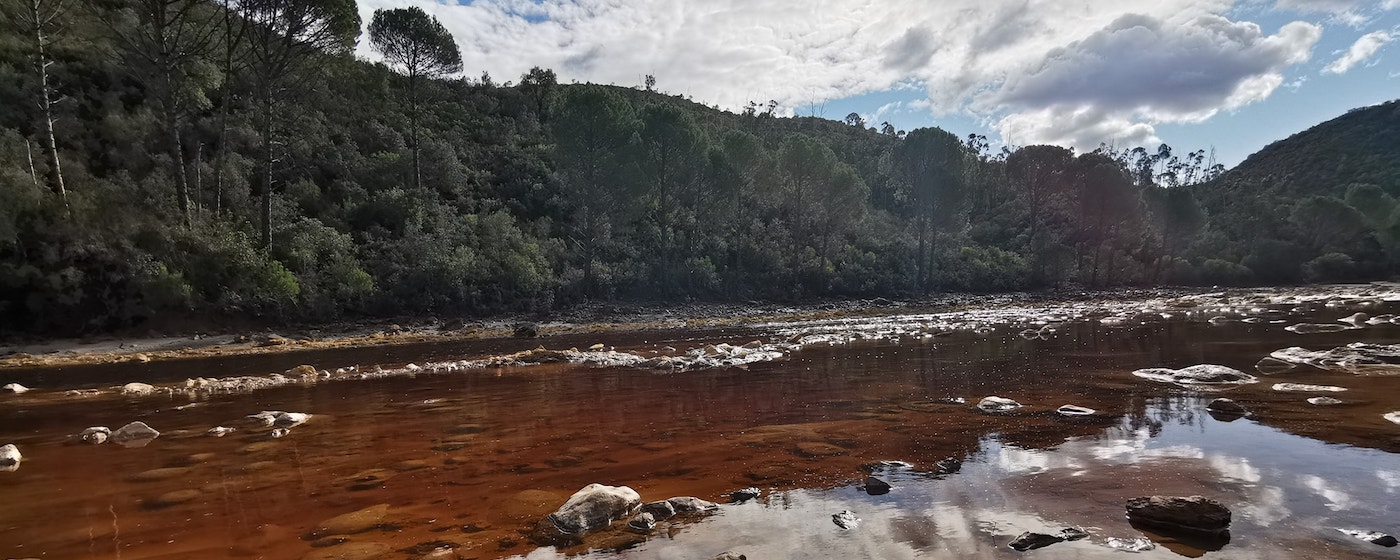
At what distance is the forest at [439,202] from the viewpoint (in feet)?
74.9

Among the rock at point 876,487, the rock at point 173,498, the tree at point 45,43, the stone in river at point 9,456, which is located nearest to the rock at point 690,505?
the rock at point 876,487

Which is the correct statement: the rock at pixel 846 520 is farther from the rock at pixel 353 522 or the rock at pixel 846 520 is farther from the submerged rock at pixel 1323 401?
the submerged rock at pixel 1323 401

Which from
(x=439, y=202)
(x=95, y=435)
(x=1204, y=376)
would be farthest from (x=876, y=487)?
(x=439, y=202)

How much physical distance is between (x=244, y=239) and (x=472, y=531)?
2620 centimetres

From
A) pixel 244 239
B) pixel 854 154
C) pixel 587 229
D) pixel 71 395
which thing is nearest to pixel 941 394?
pixel 71 395

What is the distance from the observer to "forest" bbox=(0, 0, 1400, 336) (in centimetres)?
2283

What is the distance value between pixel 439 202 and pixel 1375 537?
41126 millimetres

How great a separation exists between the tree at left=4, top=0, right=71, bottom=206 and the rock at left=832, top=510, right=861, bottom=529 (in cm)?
2938

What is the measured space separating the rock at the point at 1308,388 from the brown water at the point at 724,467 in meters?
A: 0.30

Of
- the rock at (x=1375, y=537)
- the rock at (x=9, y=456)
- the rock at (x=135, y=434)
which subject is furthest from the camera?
the rock at (x=135, y=434)

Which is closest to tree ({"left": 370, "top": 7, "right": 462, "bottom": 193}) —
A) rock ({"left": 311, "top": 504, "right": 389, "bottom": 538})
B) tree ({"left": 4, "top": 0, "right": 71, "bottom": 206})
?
tree ({"left": 4, "top": 0, "right": 71, "bottom": 206})

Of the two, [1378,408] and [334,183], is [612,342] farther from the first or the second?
[334,183]

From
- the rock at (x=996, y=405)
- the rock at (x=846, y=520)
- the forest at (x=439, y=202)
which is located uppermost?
the forest at (x=439, y=202)

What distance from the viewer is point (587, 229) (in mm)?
36875
